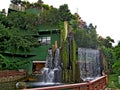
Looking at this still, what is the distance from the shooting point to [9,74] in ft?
75.4

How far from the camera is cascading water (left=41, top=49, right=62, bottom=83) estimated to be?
22.5m

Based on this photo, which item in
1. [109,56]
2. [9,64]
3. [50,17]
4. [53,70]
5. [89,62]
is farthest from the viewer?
[109,56]

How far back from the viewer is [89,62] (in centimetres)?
2927

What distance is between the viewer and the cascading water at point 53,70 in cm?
2253

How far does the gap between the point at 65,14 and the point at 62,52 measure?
1025 centimetres

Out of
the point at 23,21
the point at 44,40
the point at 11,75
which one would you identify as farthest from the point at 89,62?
the point at 11,75

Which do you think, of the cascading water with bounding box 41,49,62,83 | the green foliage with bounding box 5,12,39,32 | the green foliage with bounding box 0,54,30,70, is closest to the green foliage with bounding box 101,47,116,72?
the cascading water with bounding box 41,49,62,83

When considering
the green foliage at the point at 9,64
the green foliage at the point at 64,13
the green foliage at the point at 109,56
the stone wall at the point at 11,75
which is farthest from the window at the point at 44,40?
the green foliage at the point at 109,56

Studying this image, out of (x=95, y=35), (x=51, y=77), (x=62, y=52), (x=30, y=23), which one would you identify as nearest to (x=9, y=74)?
(x=51, y=77)

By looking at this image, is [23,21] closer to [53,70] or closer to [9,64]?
[9,64]

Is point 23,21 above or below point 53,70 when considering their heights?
above

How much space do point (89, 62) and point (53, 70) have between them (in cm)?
722

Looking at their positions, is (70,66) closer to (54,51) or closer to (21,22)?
(54,51)

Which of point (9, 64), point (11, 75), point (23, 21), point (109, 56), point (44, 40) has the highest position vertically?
point (23, 21)
